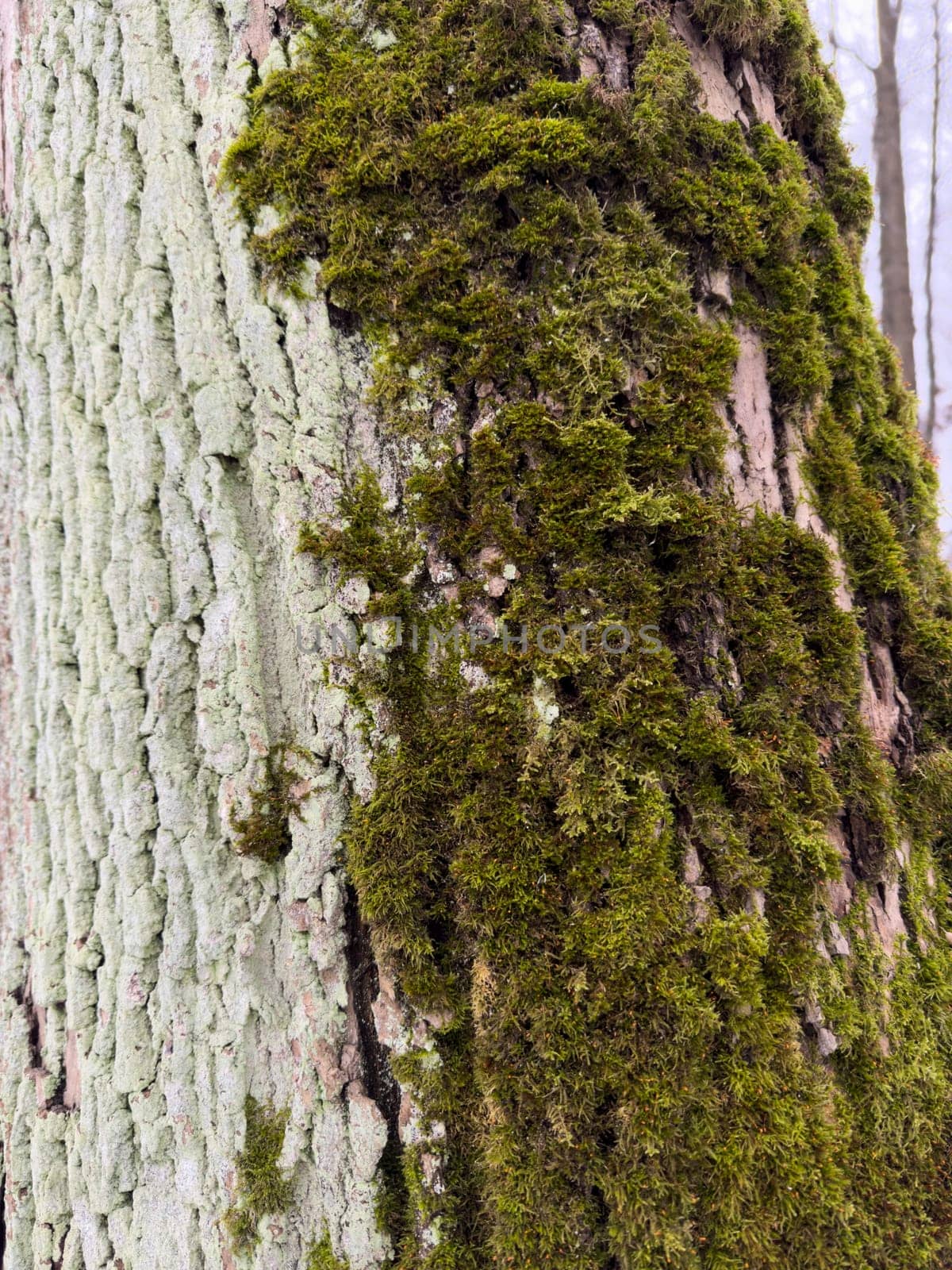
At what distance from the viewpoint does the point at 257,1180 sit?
134cm

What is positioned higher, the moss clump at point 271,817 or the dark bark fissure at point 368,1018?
the moss clump at point 271,817

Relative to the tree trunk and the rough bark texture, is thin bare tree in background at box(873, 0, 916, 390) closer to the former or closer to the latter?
the tree trunk

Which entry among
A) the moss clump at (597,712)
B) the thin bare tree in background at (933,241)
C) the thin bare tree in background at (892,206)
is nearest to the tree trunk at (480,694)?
the moss clump at (597,712)

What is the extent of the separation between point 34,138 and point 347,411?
136 cm

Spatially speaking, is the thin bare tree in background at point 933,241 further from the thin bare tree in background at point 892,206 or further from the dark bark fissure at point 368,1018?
the dark bark fissure at point 368,1018

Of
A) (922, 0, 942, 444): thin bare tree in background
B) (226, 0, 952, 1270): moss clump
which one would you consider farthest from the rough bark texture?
(922, 0, 942, 444): thin bare tree in background

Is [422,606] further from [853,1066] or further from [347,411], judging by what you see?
[853,1066]

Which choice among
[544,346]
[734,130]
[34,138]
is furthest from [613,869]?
[34,138]

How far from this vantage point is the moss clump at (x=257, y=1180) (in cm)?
133

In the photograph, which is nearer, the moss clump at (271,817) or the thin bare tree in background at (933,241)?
the moss clump at (271,817)

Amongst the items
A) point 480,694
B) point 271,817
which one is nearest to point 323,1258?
point 271,817

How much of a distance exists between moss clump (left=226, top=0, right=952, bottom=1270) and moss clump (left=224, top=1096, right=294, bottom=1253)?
0.26 meters

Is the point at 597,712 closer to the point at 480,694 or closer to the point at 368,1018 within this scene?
the point at 480,694

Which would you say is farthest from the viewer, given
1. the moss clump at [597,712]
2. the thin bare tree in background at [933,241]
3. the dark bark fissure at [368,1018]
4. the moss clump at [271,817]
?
the thin bare tree in background at [933,241]
